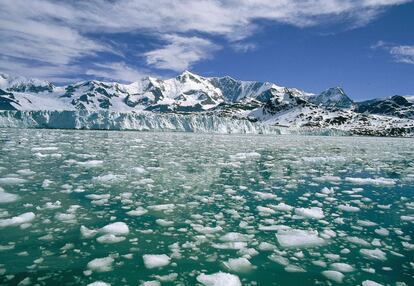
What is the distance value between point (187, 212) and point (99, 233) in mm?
2313

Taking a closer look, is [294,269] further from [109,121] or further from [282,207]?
[109,121]

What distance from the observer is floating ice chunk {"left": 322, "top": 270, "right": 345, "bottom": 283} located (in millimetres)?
5328

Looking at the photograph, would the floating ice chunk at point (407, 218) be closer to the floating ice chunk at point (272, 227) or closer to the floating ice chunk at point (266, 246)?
the floating ice chunk at point (272, 227)

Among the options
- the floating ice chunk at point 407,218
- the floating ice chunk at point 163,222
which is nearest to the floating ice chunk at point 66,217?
the floating ice chunk at point 163,222

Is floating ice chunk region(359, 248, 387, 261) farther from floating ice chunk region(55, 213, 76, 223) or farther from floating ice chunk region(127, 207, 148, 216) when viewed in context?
floating ice chunk region(55, 213, 76, 223)

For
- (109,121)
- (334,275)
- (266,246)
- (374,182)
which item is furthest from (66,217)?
(109,121)

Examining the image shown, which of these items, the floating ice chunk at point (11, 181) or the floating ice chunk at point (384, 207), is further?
the floating ice chunk at point (11, 181)

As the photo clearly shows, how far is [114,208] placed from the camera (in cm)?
887

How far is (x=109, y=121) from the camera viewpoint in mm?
91812

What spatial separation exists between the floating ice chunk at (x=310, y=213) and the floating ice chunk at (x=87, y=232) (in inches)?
188

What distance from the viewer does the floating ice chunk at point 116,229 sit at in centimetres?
706

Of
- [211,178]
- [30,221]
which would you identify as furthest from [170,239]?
[211,178]

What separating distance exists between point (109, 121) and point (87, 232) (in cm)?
8798

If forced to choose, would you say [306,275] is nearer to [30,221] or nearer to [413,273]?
[413,273]
